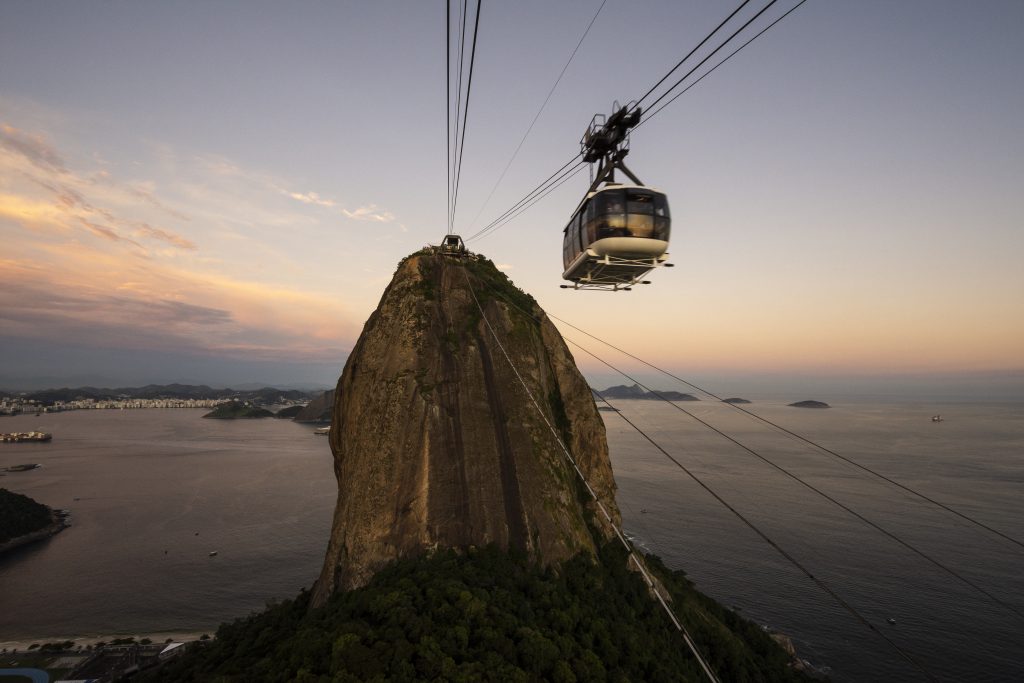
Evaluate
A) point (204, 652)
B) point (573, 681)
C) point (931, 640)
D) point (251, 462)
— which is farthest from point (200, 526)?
point (931, 640)

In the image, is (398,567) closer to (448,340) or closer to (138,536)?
(448,340)

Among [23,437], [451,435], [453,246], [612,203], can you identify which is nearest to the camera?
[612,203]

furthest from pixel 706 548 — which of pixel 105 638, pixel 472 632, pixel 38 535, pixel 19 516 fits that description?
pixel 19 516

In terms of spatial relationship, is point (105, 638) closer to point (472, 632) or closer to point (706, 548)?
point (472, 632)

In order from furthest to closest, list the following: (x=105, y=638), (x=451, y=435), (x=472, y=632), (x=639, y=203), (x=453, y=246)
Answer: (x=105, y=638), (x=453, y=246), (x=451, y=435), (x=639, y=203), (x=472, y=632)

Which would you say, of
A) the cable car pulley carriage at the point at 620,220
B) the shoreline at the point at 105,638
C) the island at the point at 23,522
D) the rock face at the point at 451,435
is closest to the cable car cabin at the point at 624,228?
the cable car pulley carriage at the point at 620,220

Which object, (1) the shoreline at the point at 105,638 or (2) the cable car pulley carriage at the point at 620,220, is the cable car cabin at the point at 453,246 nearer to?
(2) the cable car pulley carriage at the point at 620,220

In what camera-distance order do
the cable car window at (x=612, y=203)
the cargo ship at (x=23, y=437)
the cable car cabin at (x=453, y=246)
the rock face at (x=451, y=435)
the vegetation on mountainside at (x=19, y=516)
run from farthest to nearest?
the cargo ship at (x=23, y=437)
the vegetation on mountainside at (x=19, y=516)
the cable car cabin at (x=453, y=246)
the rock face at (x=451, y=435)
the cable car window at (x=612, y=203)

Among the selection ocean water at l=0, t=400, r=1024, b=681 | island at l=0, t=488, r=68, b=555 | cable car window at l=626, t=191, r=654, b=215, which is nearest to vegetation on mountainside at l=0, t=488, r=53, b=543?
island at l=0, t=488, r=68, b=555
